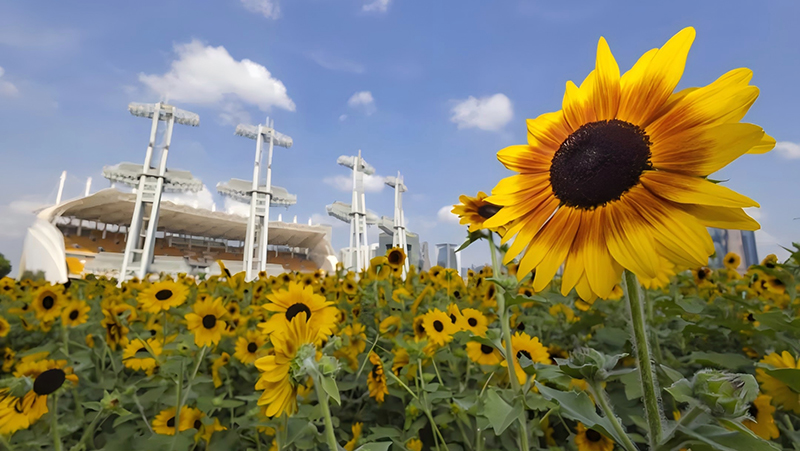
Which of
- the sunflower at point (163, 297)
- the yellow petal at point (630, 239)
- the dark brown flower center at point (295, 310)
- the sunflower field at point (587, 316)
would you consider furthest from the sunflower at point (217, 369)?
the yellow petal at point (630, 239)

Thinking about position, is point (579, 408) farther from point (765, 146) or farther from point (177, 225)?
point (177, 225)

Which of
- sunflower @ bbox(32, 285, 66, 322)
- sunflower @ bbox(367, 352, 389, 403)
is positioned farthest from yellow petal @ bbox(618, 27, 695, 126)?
sunflower @ bbox(32, 285, 66, 322)

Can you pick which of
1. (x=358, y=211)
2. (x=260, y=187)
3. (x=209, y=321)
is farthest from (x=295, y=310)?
(x=260, y=187)

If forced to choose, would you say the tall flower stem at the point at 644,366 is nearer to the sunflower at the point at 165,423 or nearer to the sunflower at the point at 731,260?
the sunflower at the point at 165,423

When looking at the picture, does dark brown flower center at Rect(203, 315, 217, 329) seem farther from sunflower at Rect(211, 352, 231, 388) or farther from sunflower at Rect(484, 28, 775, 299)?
sunflower at Rect(484, 28, 775, 299)

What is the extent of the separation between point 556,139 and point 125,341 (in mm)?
1825

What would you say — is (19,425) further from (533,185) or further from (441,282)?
(441,282)

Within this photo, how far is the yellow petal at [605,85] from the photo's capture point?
17.4 inches

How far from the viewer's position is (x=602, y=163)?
1.32 ft

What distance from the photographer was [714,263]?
8.15 feet

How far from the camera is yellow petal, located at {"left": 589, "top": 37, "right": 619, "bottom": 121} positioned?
44 cm

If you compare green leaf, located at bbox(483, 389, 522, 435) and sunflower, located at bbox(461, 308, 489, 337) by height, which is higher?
sunflower, located at bbox(461, 308, 489, 337)

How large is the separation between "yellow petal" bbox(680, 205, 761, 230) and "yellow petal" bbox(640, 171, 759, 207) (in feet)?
0.05

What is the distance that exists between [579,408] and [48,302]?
2.39 meters
